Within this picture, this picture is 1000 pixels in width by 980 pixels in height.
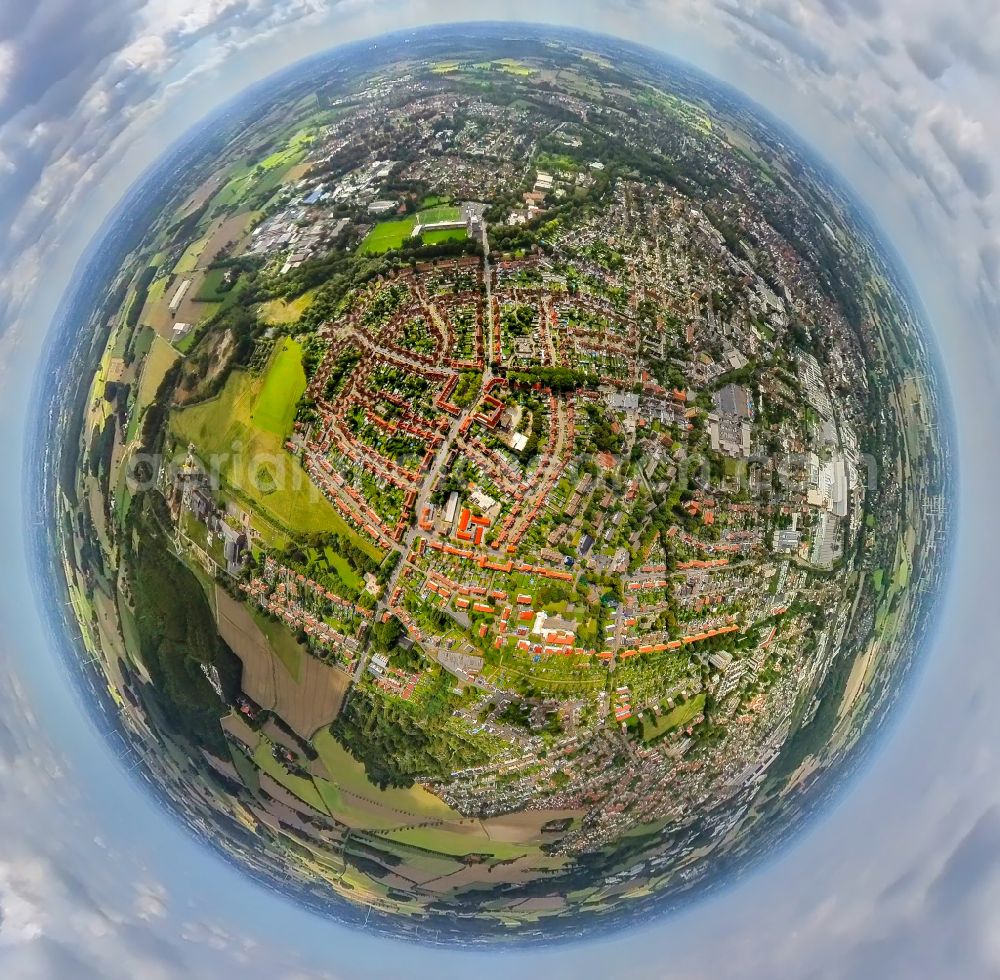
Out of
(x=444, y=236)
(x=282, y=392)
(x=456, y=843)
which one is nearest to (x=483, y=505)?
(x=282, y=392)

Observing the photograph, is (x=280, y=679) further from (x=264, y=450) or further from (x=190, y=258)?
(x=190, y=258)

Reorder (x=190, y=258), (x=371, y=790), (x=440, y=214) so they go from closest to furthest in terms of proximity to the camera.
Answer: (x=371, y=790), (x=440, y=214), (x=190, y=258)

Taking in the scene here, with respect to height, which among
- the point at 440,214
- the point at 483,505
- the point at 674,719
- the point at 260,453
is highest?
the point at 440,214

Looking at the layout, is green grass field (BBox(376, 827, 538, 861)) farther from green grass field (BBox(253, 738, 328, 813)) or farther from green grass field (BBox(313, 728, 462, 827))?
green grass field (BBox(253, 738, 328, 813))

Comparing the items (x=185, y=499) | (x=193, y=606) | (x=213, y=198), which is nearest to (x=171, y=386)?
(x=185, y=499)

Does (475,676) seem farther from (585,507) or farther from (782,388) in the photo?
(782,388)
